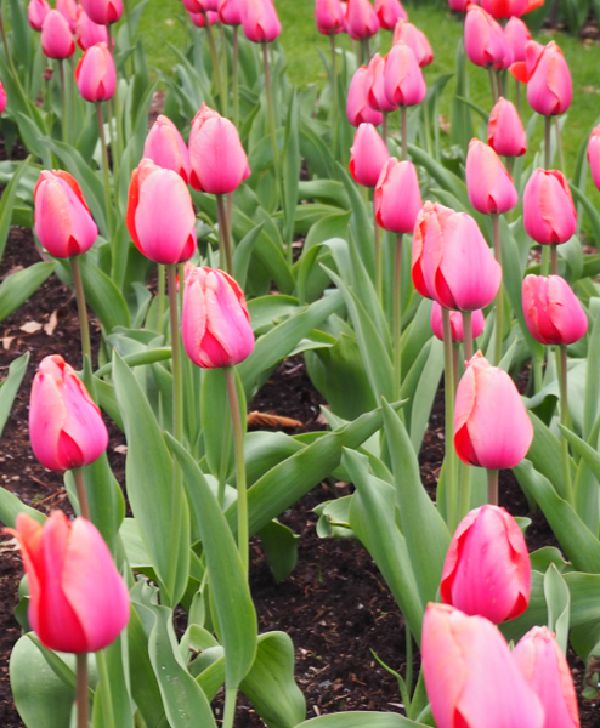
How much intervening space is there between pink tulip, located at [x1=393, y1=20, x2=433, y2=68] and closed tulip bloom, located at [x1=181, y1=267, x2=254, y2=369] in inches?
59.8

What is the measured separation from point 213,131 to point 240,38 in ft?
10.4

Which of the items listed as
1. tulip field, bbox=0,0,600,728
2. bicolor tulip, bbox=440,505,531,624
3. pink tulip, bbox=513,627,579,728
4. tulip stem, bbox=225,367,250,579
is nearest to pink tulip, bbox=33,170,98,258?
tulip field, bbox=0,0,600,728

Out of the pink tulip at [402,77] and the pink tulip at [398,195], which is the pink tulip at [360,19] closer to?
the pink tulip at [402,77]

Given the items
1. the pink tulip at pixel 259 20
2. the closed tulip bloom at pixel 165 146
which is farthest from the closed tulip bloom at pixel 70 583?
the pink tulip at pixel 259 20

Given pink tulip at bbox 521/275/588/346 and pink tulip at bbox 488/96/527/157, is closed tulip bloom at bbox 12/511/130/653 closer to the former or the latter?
pink tulip at bbox 521/275/588/346

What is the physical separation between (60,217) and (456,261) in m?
0.66

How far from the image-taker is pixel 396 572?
5.85 ft

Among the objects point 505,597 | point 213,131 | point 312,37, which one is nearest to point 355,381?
point 213,131

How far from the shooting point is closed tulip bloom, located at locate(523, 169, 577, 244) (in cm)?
201

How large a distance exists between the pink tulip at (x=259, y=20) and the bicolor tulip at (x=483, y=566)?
2.36m

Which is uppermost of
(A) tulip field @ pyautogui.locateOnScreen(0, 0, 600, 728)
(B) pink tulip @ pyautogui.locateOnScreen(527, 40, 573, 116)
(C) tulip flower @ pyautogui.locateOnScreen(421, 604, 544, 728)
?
(C) tulip flower @ pyautogui.locateOnScreen(421, 604, 544, 728)

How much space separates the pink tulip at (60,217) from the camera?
1873 mm

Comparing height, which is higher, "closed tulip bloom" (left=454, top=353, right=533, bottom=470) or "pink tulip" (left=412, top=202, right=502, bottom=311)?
"pink tulip" (left=412, top=202, right=502, bottom=311)

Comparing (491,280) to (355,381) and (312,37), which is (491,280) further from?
(312,37)
